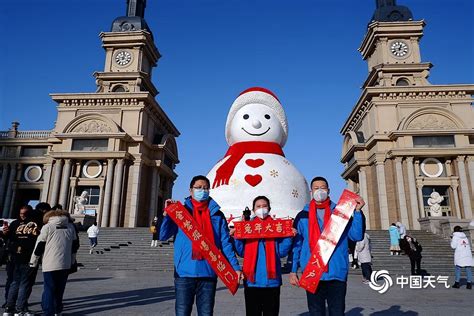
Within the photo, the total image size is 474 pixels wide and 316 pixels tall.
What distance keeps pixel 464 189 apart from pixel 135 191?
2386cm

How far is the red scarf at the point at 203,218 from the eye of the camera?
3298 mm

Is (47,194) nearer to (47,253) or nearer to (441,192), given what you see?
(47,253)

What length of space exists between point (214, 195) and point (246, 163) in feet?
6.47

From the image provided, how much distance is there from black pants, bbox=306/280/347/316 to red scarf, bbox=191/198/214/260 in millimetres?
1191

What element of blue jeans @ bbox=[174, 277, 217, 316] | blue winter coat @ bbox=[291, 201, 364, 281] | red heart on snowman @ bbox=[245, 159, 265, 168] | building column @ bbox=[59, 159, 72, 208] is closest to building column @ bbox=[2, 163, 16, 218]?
building column @ bbox=[59, 159, 72, 208]

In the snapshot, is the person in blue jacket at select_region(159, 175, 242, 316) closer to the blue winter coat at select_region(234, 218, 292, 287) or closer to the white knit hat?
the blue winter coat at select_region(234, 218, 292, 287)

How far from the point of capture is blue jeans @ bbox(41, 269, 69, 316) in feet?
14.8

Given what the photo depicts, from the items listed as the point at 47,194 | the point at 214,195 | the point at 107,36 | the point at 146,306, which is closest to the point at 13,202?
the point at 47,194

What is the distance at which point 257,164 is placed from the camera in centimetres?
1428

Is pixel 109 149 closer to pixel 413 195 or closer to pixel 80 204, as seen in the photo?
pixel 80 204

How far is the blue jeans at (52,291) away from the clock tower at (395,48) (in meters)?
28.5

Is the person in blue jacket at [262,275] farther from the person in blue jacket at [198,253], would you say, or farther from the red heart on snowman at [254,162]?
the red heart on snowman at [254,162]

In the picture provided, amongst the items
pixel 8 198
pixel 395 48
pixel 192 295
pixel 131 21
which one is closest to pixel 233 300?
pixel 192 295

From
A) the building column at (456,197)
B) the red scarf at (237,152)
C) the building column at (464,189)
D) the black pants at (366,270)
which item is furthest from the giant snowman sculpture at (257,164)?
the building column at (456,197)
